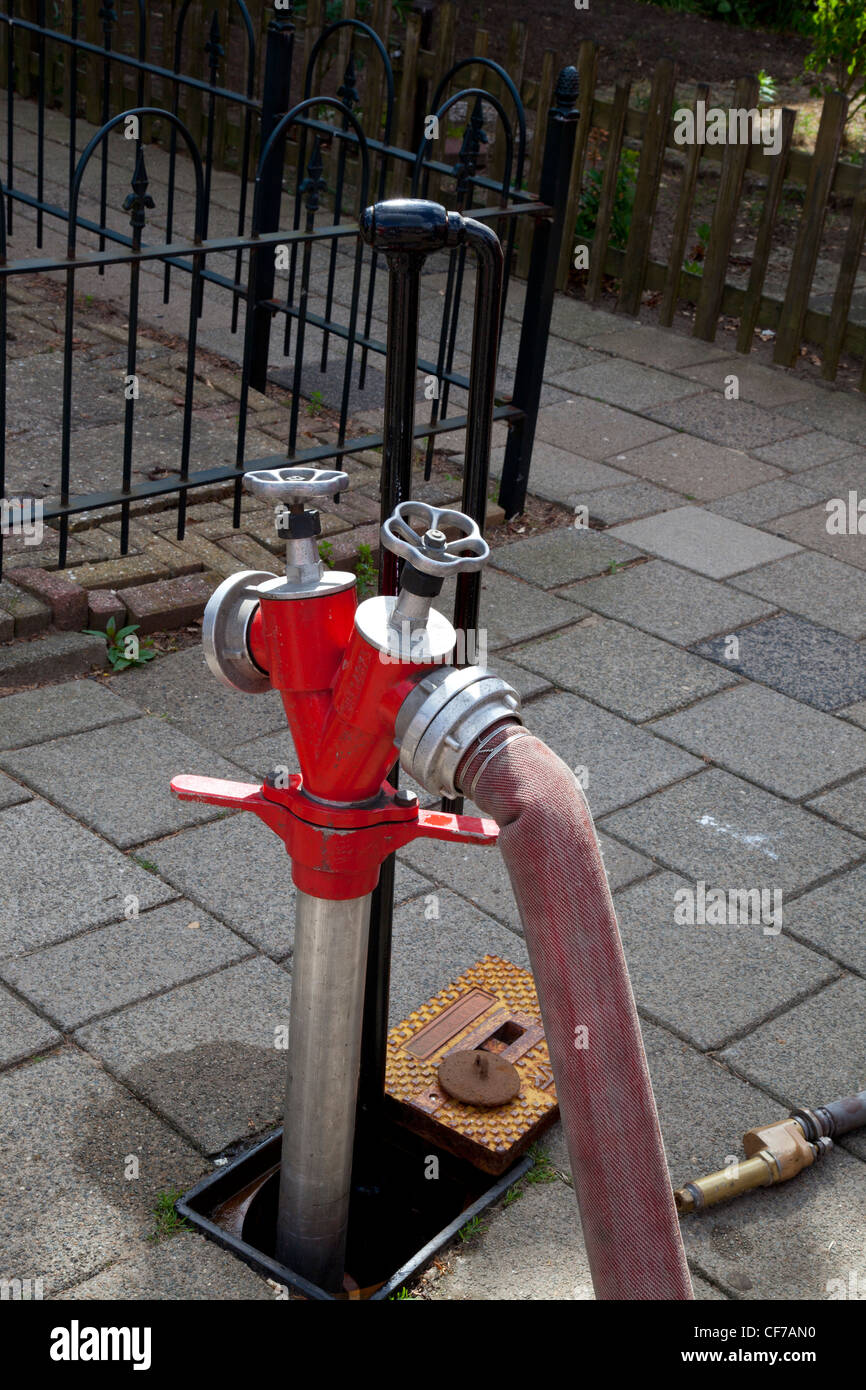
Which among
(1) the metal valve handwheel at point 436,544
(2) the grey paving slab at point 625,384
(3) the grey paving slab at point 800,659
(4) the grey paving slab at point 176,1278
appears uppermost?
(1) the metal valve handwheel at point 436,544

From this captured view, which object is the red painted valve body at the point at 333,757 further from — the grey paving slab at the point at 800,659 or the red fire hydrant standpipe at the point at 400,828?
the grey paving slab at the point at 800,659

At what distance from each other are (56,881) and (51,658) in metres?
1.06

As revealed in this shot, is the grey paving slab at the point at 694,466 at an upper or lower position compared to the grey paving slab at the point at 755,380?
lower

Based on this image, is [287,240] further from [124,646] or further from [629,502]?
[629,502]

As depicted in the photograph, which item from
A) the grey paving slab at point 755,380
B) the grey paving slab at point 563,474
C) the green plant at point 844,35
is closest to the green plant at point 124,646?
the grey paving slab at point 563,474

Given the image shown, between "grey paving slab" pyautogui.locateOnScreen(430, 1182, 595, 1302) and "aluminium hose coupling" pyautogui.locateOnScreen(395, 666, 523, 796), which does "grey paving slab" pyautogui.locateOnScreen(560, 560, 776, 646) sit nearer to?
"grey paving slab" pyautogui.locateOnScreen(430, 1182, 595, 1302)

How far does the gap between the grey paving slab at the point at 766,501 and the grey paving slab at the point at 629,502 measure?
208 mm

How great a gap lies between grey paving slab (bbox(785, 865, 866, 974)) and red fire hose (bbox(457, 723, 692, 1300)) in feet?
6.13

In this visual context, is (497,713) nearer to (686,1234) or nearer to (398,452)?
(398,452)

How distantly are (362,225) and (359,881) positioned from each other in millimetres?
993

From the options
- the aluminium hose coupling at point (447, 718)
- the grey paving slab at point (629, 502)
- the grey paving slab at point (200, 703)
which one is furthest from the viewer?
the grey paving slab at point (629, 502)

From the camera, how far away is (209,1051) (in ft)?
9.95

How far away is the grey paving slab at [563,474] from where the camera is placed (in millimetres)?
6023

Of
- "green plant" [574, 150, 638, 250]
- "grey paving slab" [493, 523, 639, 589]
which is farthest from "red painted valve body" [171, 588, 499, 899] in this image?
"green plant" [574, 150, 638, 250]
